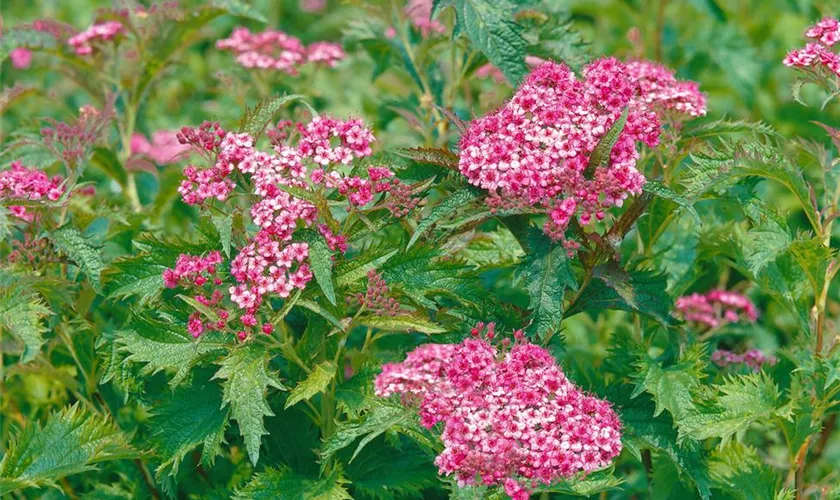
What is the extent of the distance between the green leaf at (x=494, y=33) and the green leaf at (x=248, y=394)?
149 centimetres

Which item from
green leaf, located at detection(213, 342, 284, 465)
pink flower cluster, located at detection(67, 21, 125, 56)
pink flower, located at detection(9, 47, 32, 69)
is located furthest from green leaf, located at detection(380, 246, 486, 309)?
pink flower, located at detection(9, 47, 32, 69)

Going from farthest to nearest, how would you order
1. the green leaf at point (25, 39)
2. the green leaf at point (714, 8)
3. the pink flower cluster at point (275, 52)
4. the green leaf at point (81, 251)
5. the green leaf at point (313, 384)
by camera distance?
the green leaf at point (714, 8)
the pink flower cluster at point (275, 52)
the green leaf at point (25, 39)
the green leaf at point (81, 251)
the green leaf at point (313, 384)

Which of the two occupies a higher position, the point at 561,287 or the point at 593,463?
the point at 561,287

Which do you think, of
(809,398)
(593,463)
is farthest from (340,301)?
(809,398)

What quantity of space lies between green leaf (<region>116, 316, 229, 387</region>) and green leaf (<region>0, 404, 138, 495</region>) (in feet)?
1.00

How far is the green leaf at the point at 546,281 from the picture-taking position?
3062 millimetres

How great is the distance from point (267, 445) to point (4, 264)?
3.45ft

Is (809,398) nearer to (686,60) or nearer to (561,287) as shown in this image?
(561,287)

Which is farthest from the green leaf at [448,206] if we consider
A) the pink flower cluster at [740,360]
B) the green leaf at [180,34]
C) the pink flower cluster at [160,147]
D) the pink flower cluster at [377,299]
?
the pink flower cluster at [160,147]

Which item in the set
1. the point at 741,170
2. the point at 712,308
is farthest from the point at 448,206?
the point at 712,308

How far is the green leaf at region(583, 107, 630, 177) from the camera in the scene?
9.84ft

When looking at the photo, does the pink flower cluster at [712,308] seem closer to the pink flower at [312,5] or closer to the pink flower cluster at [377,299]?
the pink flower cluster at [377,299]

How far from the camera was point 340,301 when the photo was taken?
3.26 meters

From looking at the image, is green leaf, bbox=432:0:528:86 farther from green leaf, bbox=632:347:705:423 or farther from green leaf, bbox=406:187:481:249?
green leaf, bbox=632:347:705:423
